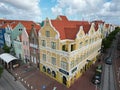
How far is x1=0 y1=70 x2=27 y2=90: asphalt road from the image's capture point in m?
31.0

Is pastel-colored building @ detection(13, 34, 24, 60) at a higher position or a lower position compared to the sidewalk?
higher

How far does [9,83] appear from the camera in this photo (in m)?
33.4

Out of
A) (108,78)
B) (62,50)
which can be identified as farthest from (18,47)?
(108,78)

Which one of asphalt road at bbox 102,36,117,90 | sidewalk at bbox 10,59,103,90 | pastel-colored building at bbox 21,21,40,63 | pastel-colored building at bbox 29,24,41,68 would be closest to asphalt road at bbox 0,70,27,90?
sidewalk at bbox 10,59,103,90

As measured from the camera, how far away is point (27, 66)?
146 ft

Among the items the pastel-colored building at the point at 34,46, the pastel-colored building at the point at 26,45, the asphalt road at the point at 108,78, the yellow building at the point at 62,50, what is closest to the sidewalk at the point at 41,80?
the yellow building at the point at 62,50

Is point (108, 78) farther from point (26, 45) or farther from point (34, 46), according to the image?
point (26, 45)

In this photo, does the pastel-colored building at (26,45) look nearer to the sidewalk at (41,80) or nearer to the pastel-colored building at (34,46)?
the pastel-colored building at (34,46)

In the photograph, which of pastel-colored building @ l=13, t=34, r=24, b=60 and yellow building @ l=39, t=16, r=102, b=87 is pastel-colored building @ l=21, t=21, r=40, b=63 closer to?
pastel-colored building @ l=13, t=34, r=24, b=60

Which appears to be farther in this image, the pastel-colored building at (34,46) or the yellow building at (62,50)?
the pastel-colored building at (34,46)

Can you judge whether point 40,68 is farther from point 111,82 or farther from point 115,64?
point 115,64

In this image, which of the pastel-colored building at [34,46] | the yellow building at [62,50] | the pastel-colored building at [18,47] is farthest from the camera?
the pastel-colored building at [18,47]

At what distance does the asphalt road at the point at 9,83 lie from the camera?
31.0 meters

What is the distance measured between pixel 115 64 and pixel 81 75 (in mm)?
18099
